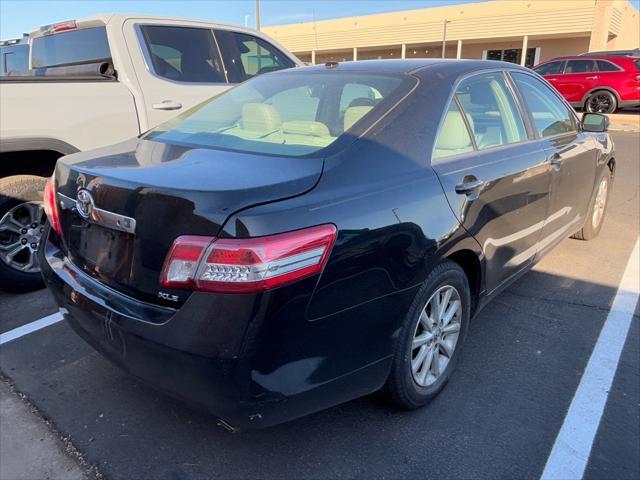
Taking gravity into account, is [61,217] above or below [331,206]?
below

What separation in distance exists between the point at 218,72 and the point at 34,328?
10.0 ft

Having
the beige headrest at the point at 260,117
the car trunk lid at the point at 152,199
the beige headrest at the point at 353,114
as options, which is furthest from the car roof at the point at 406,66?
the car trunk lid at the point at 152,199

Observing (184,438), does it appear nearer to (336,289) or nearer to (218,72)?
(336,289)

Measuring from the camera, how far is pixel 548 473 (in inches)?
89.4

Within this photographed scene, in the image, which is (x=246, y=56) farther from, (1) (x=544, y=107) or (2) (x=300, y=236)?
(2) (x=300, y=236)

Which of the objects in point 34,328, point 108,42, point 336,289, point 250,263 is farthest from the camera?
point 108,42

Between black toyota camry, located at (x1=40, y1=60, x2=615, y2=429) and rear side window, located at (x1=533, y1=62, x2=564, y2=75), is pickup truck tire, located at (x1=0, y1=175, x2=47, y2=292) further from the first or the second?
rear side window, located at (x1=533, y1=62, x2=564, y2=75)

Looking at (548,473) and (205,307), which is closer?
(205,307)

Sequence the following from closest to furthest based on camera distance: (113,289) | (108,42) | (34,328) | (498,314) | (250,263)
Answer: (250,263) < (113,289) < (34,328) < (498,314) < (108,42)

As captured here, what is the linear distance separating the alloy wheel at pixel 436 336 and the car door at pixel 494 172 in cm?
34

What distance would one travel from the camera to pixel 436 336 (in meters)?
A: 2.66

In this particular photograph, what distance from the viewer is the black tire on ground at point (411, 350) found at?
2.34m

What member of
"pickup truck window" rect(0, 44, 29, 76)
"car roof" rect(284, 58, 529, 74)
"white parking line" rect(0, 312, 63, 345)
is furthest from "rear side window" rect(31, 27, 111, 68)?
"car roof" rect(284, 58, 529, 74)

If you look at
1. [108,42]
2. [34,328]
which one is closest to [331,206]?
[34,328]
